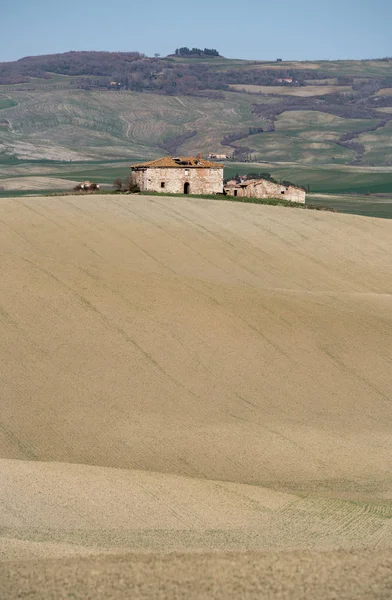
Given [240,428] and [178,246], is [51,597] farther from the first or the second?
[178,246]

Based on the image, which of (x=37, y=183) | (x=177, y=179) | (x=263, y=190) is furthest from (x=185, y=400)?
(x=37, y=183)

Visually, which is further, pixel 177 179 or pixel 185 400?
pixel 177 179

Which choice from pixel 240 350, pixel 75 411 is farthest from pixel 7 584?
pixel 240 350

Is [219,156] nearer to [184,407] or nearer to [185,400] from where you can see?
[185,400]

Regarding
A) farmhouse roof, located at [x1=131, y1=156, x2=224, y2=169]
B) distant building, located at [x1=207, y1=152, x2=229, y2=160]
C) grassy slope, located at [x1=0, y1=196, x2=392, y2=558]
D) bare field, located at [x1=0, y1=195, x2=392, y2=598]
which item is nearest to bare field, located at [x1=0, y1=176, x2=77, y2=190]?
farmhouse roof, located at [x1=131, y1=156, x2=224, y2=169]

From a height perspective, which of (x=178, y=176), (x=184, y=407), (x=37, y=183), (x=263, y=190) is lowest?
(x=37, y=183)

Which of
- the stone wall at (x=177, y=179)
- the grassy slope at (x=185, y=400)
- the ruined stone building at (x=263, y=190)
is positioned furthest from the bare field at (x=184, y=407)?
the ruined stone building at (x=263, y=190)

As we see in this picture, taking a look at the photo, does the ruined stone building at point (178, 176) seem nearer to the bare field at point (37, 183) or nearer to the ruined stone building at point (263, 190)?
the ruined stone building at point (263, 190)
